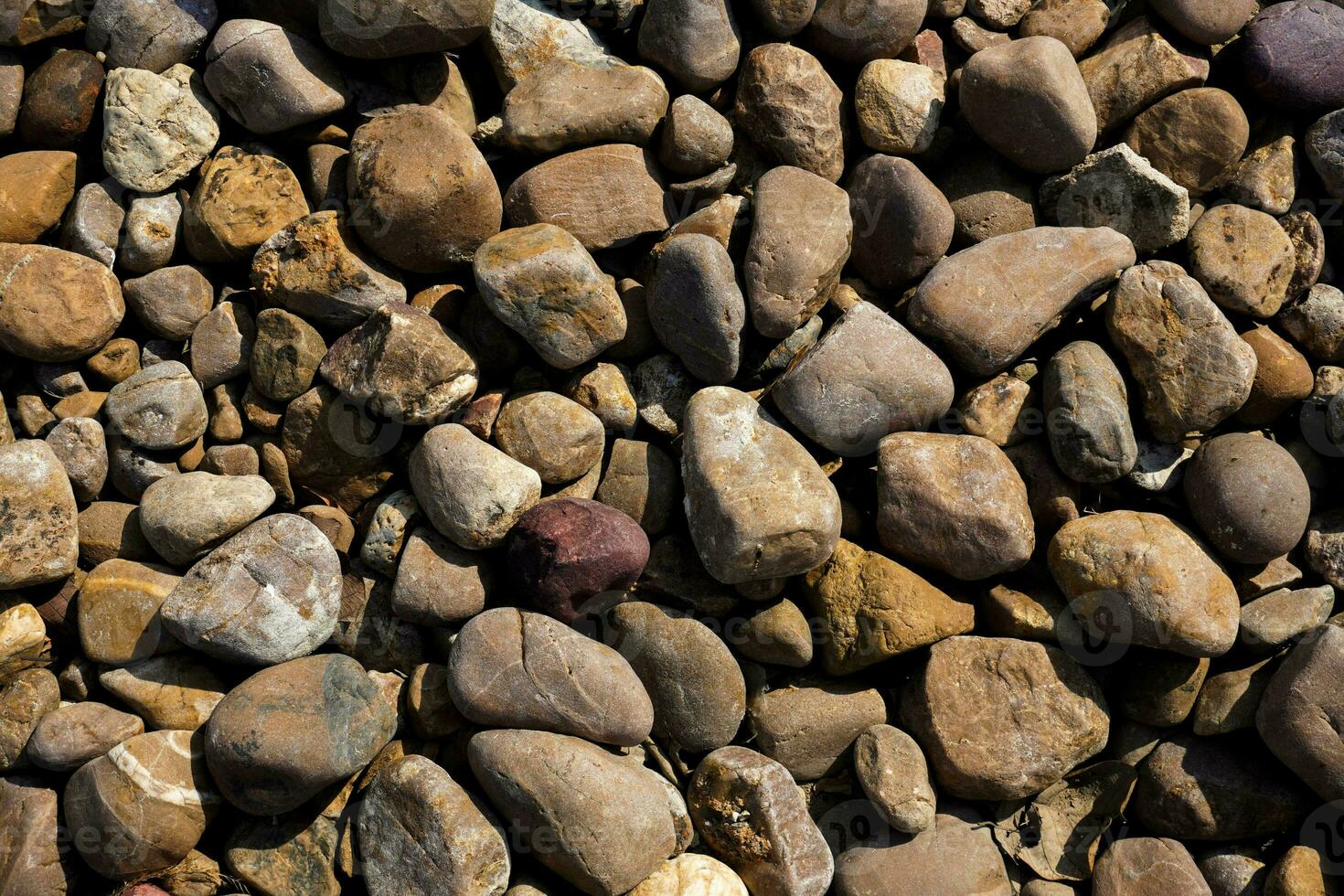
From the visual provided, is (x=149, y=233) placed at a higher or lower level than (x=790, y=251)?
lower

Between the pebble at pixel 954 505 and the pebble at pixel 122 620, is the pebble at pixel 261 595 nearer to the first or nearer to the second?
the pebble at pixel 122 620

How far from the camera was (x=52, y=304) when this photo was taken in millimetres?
3414

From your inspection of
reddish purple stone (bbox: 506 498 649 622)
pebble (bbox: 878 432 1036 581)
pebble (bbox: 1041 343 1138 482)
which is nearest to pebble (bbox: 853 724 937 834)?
pebble (bbox: 878 432 1036 581)

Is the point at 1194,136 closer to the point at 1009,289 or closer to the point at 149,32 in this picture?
the point at 1009,289

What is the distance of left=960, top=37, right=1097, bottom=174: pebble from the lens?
3463 mm

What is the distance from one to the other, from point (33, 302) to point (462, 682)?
6.86 ft

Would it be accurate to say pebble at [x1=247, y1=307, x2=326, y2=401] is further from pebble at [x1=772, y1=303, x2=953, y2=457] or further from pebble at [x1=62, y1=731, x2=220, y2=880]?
pebble at [x1=772, y1=303, x2=953, y2=457]

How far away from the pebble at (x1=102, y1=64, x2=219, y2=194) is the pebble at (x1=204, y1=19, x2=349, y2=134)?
96 mm

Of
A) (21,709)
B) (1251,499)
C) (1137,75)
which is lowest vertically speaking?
(21,709)

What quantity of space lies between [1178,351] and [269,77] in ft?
11.3

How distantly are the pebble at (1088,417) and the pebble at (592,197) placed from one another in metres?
1.58

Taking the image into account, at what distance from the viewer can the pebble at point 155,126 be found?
349 centimetres

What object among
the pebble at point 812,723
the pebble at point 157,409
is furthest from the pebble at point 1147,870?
the pebble at point 157,409

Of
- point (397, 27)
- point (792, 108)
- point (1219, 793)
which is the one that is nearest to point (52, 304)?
point (397, 27)
